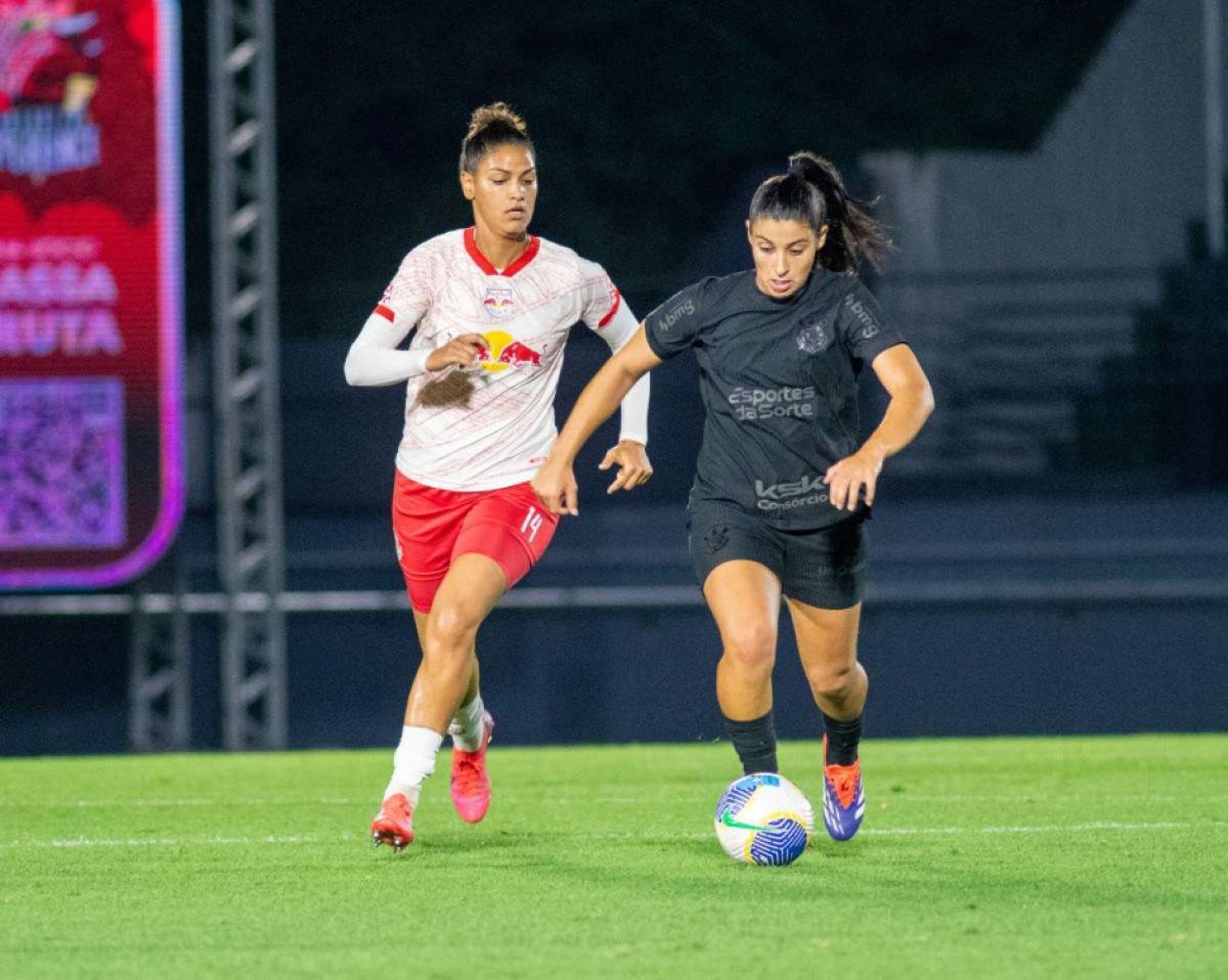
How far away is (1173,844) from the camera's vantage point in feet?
18.9

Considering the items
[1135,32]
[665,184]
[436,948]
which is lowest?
[436,948]

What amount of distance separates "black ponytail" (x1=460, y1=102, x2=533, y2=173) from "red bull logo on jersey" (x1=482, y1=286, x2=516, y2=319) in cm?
34

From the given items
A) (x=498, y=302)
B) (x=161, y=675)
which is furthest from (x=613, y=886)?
(x=161, y=675)

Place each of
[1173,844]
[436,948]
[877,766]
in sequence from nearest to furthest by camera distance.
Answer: [436,948] < [1173,844] < [877,766]

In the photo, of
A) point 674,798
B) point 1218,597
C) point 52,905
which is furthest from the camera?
point 1218,597

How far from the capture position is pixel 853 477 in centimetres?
498

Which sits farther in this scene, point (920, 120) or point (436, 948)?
point (920, 120)

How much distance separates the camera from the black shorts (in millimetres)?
5543

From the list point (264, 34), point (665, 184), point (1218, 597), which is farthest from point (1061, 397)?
point (264, 34)

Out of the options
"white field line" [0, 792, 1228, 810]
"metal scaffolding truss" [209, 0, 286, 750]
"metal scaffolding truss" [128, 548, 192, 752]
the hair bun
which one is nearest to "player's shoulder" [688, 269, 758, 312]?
the hair bun

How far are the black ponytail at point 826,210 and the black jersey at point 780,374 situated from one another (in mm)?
112

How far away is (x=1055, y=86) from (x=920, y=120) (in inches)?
58.0

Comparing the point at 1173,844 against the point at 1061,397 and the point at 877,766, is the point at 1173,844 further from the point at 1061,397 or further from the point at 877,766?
the point at 1061,397

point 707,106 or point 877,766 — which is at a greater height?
point 707,106
